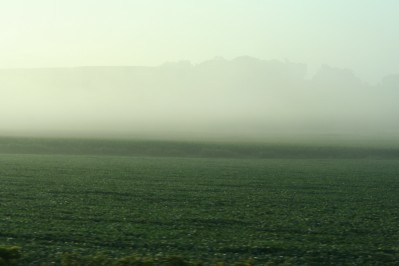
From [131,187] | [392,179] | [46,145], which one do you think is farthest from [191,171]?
[46,145]

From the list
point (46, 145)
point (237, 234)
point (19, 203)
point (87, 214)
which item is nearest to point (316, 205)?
point (237, 234)

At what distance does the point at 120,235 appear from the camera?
17953 millimetres

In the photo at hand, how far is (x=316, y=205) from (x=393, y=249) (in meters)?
8.15

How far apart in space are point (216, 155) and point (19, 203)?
38.9 metres

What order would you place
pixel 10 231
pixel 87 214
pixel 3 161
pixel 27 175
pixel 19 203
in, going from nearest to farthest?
pixel 10 231 < pixel 87 214 < pixel 19 203 < pixel 27 175 < pixel 3 161

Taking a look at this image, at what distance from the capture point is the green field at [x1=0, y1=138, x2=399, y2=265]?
54.4 feet

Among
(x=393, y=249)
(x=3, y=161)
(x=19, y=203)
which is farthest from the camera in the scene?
(x=3, y=161)

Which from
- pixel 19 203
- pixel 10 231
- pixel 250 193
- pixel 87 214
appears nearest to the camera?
pixel 10 231

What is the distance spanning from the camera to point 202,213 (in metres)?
22.1

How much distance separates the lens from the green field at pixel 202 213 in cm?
1659

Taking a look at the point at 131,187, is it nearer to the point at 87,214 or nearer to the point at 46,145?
the point at 87,214

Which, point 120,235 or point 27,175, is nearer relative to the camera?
point 120,235

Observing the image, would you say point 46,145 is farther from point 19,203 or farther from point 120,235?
point 120,235

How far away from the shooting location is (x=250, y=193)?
28391 mm
